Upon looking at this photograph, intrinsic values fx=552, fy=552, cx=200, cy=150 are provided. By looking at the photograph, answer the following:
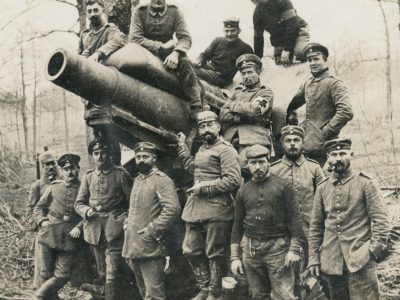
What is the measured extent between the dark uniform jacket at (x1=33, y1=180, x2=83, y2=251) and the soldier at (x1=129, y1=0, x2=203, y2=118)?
1.98m

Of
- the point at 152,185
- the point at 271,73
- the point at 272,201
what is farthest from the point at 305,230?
the point at 271,73

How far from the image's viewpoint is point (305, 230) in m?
5.59

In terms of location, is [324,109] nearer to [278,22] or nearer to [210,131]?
[210,131]

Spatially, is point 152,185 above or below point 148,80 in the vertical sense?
below

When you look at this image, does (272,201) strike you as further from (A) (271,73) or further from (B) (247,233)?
(A) (271,73)

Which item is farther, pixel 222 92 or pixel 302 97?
pixel 222 92

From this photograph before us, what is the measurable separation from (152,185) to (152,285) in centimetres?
107

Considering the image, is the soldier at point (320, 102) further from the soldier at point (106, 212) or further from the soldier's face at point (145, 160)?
the soldier at point (106, 212)

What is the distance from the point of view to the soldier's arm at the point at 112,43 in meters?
6.28

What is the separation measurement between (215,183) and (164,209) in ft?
2.10

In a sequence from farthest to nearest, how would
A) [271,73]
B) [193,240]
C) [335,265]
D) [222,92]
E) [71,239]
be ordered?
[271,73] → [222,92] → [71,239] → [193,240] → [335,265]

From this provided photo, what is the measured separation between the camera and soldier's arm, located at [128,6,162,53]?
6744mm

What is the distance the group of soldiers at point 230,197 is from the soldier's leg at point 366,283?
0.01 m

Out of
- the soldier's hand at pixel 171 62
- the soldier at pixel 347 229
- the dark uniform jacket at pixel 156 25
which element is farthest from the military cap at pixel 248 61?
the soldier at pixel 347 229
